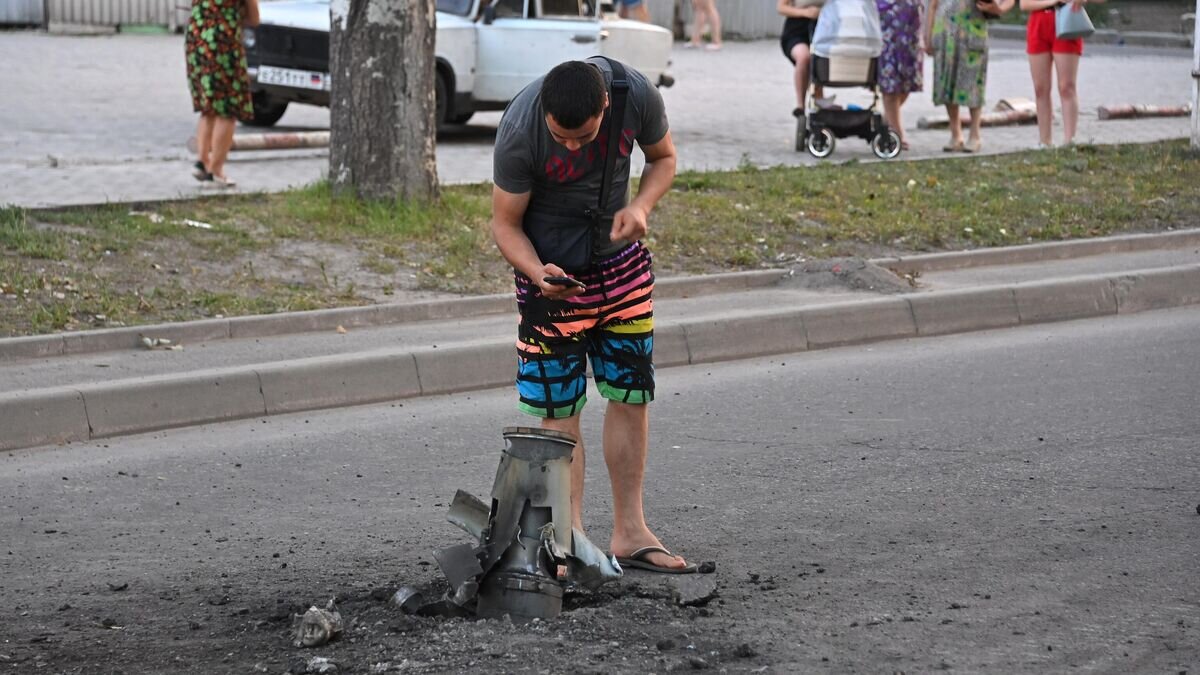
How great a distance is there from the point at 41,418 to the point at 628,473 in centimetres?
282

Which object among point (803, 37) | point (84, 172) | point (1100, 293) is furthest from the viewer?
point (803, 37)

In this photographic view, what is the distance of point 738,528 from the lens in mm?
5582

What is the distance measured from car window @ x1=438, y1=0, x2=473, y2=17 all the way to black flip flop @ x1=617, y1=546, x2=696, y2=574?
11220 mm

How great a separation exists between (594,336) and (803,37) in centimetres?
1085

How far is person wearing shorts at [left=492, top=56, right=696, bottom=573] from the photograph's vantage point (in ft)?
15.5

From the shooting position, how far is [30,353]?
7.67m

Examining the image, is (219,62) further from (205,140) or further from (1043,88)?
(1043,88)

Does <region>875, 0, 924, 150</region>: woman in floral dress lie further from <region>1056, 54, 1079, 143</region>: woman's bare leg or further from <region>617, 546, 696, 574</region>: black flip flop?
<region>617, 546, 696, 574</region>: black flip flop

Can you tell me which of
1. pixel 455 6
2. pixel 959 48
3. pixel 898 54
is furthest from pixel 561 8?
pixel 959 48

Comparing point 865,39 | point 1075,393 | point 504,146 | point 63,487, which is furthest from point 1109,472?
point 865,39

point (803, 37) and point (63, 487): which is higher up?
point (803, 37)

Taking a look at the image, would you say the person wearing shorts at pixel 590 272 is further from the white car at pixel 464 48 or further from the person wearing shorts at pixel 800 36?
the white car at pixel 464 48

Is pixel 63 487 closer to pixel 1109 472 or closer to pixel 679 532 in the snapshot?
pixel 679 532

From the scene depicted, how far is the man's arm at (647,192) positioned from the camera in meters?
4.79
